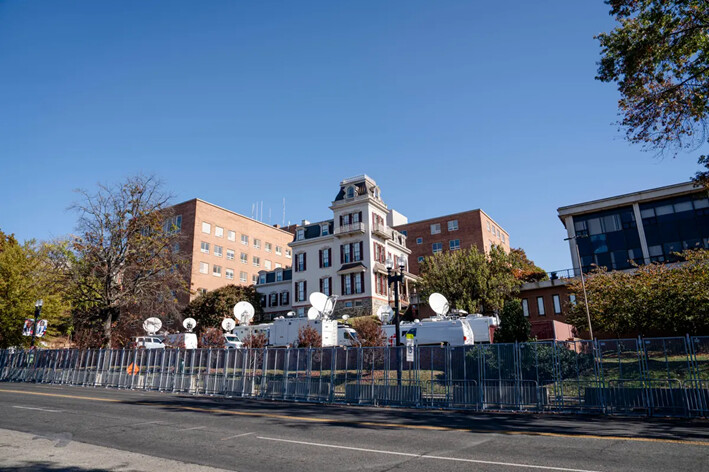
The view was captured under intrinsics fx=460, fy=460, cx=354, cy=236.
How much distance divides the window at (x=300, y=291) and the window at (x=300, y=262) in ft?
5.59

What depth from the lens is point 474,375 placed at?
58.4 ft

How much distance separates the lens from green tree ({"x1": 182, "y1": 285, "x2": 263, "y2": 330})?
179 ft

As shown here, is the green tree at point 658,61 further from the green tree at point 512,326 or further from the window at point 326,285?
the window at point 326,285

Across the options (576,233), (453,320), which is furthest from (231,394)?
(576,233)

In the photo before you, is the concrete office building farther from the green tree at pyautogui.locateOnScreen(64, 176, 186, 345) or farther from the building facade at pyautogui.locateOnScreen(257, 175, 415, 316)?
the green tree at pyautogui.locateOnScreen(64, 176, 186, 345)

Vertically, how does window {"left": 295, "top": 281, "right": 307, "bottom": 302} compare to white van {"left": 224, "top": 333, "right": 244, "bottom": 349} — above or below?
above

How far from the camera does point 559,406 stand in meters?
16.2

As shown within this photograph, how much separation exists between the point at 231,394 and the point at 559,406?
14837mm

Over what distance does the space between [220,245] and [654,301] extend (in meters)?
53.5

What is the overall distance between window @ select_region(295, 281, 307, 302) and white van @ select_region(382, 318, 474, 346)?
23721 millimetres

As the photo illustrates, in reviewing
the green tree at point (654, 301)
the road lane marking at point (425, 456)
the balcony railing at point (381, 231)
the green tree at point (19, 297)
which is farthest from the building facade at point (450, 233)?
the road lane marking at point (425, 456)

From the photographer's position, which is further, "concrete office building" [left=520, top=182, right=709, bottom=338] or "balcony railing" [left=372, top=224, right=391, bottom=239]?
"balcony railing" [left=372, top=224, right=391, bottom=239]

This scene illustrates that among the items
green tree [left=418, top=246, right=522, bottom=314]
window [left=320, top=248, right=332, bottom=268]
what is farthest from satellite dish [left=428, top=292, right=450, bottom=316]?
window [left=320, top=248, right=332, bottom=268]

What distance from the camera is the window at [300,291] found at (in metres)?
53.5
